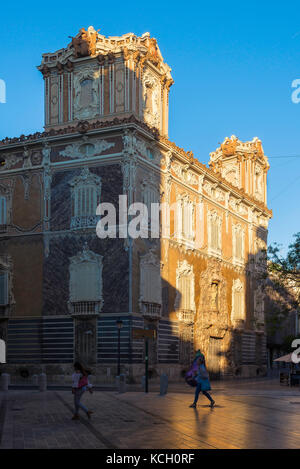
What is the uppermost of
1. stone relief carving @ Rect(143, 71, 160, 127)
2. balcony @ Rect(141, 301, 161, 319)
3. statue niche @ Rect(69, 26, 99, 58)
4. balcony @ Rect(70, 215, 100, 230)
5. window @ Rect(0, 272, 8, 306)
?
statue niche @ Rect(69, 26, 99, 58)

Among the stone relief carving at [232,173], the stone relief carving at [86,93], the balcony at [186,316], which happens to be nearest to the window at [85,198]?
the stone relief carving at [86,93]

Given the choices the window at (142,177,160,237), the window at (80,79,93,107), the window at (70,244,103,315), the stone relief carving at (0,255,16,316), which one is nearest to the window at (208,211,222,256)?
the window at (142,177,160,237)

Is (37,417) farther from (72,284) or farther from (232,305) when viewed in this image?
(232,305)

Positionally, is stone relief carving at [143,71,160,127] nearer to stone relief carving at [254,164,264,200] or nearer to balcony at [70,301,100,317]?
balcony at [70,301,100,317]

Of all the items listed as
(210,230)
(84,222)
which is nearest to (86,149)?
(84,222)

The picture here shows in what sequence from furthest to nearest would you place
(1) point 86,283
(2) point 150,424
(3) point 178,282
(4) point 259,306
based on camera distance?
(4) point 259,306 < (3) point 178,282 < (1) point 86,283 < (2) point 150,424

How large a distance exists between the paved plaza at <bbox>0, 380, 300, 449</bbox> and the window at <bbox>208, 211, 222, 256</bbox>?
2692 cm

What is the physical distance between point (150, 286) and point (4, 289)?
376 inches

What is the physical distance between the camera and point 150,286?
136 ft

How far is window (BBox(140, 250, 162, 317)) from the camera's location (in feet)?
133

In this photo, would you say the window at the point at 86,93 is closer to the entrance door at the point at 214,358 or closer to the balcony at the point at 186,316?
the balcony at the point at 186,316

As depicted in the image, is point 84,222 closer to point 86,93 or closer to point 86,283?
point 86,283

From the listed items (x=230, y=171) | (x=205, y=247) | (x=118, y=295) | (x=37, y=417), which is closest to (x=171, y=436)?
(x=37, y=417)

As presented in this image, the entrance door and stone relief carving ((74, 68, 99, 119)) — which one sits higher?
stone relief carving ((74, 68, 99, 119))
